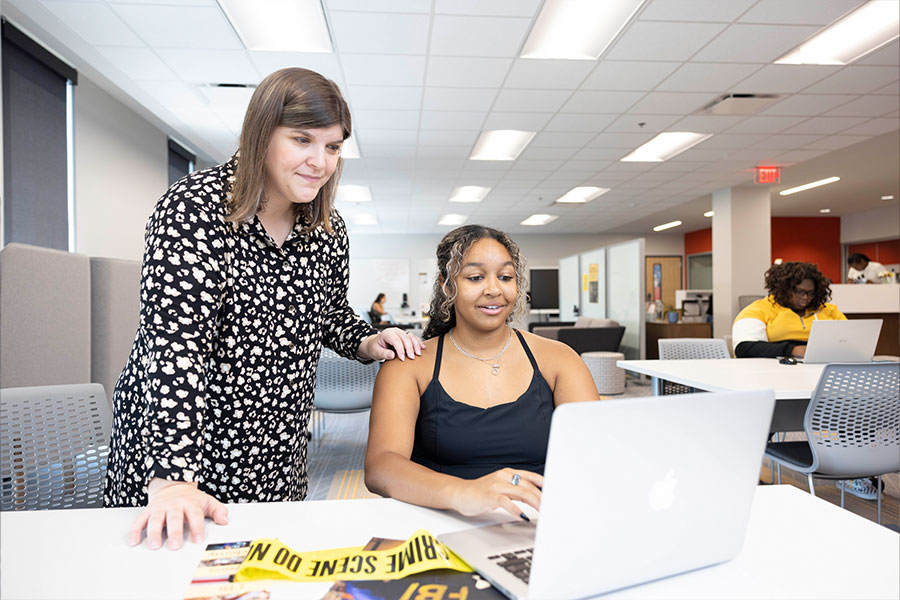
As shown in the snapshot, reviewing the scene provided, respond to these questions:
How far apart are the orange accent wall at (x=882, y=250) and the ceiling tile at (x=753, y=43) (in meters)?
10.5

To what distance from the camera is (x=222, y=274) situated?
106 centimetres

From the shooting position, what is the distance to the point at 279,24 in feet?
12.5

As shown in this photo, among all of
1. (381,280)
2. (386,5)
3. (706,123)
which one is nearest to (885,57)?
(706,123)

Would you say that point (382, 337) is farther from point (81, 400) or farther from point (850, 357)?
point (850, 357)

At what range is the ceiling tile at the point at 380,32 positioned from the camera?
11.5 feet

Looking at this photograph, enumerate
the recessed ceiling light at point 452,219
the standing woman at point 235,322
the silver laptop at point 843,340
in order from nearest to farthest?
1. the standing woman at point 235,322
2. the silver laptop at point 843,340
3. the recessed ceiling light at point 452,219

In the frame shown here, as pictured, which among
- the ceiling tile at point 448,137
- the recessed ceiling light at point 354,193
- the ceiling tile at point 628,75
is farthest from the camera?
the recessed ceiling light at point 354,193

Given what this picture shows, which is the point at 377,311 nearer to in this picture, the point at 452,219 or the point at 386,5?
the point at 452,219

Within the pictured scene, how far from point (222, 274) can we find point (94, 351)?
6.48 ft

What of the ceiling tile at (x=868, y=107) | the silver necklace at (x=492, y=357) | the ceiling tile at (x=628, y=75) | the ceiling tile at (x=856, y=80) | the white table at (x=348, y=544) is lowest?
the white table at (x=348, y=544)

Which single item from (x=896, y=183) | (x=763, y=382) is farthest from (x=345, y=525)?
(x=896, y=183)

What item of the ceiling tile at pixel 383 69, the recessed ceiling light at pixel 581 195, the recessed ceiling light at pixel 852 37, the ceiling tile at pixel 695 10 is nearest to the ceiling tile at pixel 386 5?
the ceiling tile at pixel 383 69

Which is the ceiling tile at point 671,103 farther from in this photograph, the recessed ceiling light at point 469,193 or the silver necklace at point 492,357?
the silver necklace at point 492,357

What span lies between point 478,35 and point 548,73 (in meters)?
0.84
